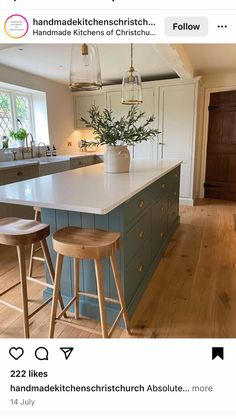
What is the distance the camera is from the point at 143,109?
4.32m

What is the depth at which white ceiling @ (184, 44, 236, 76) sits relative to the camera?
292cm

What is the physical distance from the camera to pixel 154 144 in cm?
437

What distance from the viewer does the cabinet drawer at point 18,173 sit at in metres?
2.76

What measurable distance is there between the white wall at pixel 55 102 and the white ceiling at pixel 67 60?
116mm

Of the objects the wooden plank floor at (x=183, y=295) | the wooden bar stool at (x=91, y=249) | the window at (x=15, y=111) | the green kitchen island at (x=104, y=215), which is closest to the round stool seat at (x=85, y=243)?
the wooden bar stool at (x=91, y=249)

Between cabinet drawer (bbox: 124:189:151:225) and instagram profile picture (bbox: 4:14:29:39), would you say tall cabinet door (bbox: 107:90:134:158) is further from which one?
instagram profile picture (bbox: 4:14:29:39)

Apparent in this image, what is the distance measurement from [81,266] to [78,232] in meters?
0.33

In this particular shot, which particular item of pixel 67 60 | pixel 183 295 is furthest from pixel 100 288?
pixel 67 60

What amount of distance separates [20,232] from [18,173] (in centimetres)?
176

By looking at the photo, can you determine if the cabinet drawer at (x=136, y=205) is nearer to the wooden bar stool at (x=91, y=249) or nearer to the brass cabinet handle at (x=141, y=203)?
the brass cabinet handle at (x=141, y=203)

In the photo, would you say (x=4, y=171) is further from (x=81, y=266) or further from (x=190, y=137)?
(x=190, y=137)
